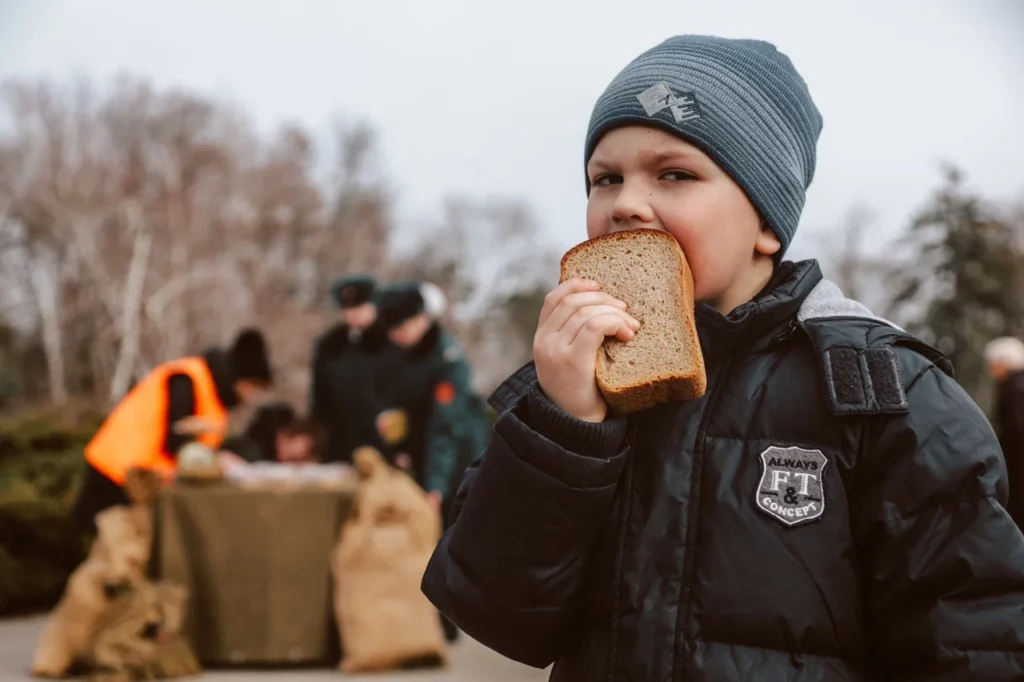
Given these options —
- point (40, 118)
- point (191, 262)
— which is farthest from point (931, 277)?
point (40, 118)

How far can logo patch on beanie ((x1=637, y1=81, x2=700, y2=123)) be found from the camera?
1.62 metres

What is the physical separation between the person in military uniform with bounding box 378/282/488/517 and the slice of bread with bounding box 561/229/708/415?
629cm

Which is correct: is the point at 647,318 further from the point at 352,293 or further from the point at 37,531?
the point at 37,531

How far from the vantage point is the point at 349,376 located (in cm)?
795

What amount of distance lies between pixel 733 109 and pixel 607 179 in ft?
0.73

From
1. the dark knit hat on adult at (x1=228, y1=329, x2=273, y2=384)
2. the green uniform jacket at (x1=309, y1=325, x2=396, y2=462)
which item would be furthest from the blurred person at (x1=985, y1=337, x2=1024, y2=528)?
the dark knit hat on adult at (x1=228, y1=329, x2=273, y2=384)

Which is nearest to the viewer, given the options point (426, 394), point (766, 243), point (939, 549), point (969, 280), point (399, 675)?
point (939, 549)

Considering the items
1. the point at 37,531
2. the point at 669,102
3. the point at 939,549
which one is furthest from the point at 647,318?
the point at 37,531

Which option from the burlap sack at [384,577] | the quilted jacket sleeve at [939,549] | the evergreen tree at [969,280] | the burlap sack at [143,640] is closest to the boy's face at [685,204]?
the quilted jacket sleeve at [939,549]

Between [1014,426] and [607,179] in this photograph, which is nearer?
[607,179]

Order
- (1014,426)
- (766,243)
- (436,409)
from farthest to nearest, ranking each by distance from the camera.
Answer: (1014,426) < (436,409) < (766,243)

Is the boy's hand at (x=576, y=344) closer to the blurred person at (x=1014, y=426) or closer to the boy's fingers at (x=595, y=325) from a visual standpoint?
the boy's fingers at (x=595, y=325)

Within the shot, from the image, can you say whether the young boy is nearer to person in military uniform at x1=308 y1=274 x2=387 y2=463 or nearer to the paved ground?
the paved ground

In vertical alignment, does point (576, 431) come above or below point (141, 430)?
above
